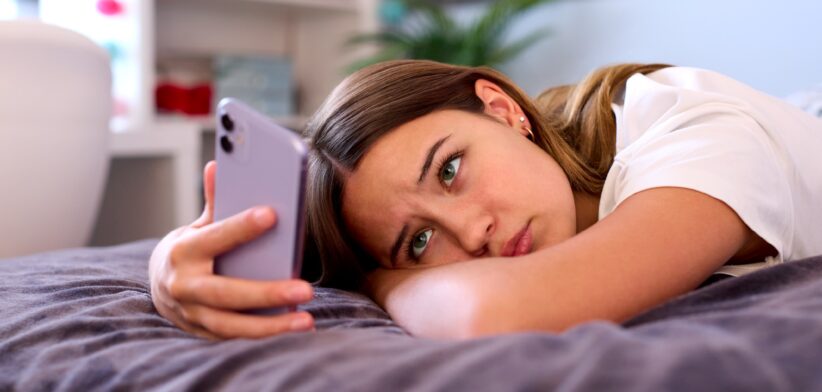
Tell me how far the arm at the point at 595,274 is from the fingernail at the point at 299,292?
0.41 feet

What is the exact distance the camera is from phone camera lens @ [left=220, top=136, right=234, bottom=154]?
2.36 ft

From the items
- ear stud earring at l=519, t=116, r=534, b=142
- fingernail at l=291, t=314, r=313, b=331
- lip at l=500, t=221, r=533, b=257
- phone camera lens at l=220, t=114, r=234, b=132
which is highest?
phone camera lens at l=220, t=114, r=234, b=132

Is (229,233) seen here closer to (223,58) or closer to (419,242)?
(419,242)

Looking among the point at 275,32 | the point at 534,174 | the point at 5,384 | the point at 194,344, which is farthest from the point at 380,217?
the point at 275,32

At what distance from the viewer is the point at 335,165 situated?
982 millimetres

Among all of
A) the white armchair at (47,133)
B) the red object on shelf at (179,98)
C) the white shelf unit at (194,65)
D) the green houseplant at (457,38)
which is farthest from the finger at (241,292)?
the red object on shelf at (179,98)

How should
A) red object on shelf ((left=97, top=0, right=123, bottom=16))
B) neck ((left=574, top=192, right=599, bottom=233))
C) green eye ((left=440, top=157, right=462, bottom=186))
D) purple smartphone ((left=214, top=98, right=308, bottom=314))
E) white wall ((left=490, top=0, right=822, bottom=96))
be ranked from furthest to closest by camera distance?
1. red object on shelf ((left=97, top=0, right=123, bottom=16))
2. white wall ((left=490, top=0, right=822, bottom=96))
3. neck ((left=574, top=192, right=599, bottom=233))
4. green eye ((left=440, top=157, right=462, bottom=186))
5. purple smartphone ((left=214, top=98, right=308, bottom=314))

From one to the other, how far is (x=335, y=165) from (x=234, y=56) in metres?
2.23

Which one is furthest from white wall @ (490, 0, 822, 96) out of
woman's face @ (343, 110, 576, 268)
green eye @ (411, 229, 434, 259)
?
green eye @ (411, 229, 434, 259)

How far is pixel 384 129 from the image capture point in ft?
3.10

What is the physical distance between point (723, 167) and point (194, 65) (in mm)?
2684

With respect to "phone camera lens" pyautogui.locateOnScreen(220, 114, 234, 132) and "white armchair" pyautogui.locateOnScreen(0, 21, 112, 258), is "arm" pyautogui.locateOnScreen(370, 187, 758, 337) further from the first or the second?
"white armchair" pyautogui.locateOnScreen(0, 21, 112, 258)

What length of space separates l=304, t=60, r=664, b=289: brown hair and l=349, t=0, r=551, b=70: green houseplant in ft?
5.49

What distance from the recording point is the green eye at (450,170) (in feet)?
3.01
